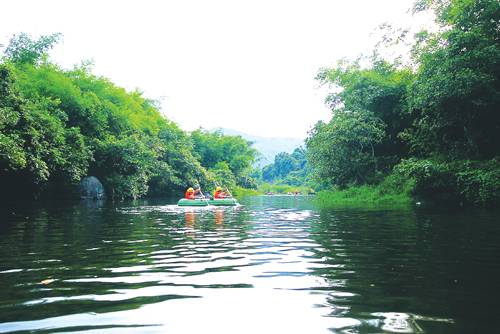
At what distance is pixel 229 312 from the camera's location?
3.90 m

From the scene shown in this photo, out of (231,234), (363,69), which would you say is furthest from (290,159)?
(231,234)

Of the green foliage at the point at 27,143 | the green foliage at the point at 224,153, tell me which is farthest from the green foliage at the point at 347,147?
the green foliage at the point at 224,153

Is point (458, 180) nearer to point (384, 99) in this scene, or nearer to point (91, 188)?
point (384, 99)

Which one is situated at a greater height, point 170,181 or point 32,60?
point 32,60

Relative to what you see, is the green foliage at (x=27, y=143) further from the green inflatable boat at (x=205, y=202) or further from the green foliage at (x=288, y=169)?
the green foliage at (x=288, y=169)

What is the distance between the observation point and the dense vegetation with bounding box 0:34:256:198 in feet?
79.9

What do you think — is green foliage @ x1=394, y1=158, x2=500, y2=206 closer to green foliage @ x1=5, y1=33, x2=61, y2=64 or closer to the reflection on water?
the reflection on water

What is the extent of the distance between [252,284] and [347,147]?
29558 mm

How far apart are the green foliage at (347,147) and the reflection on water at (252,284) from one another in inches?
896

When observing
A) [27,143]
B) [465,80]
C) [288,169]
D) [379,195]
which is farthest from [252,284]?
[288,169]

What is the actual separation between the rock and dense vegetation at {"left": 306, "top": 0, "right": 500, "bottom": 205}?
735 inches

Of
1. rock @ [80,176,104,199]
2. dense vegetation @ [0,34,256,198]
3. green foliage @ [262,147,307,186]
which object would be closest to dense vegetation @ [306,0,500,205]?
dense vegetation @ [0,34,256,198]

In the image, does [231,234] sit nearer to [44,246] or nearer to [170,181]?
[44,246]

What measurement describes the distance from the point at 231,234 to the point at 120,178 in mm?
30691
